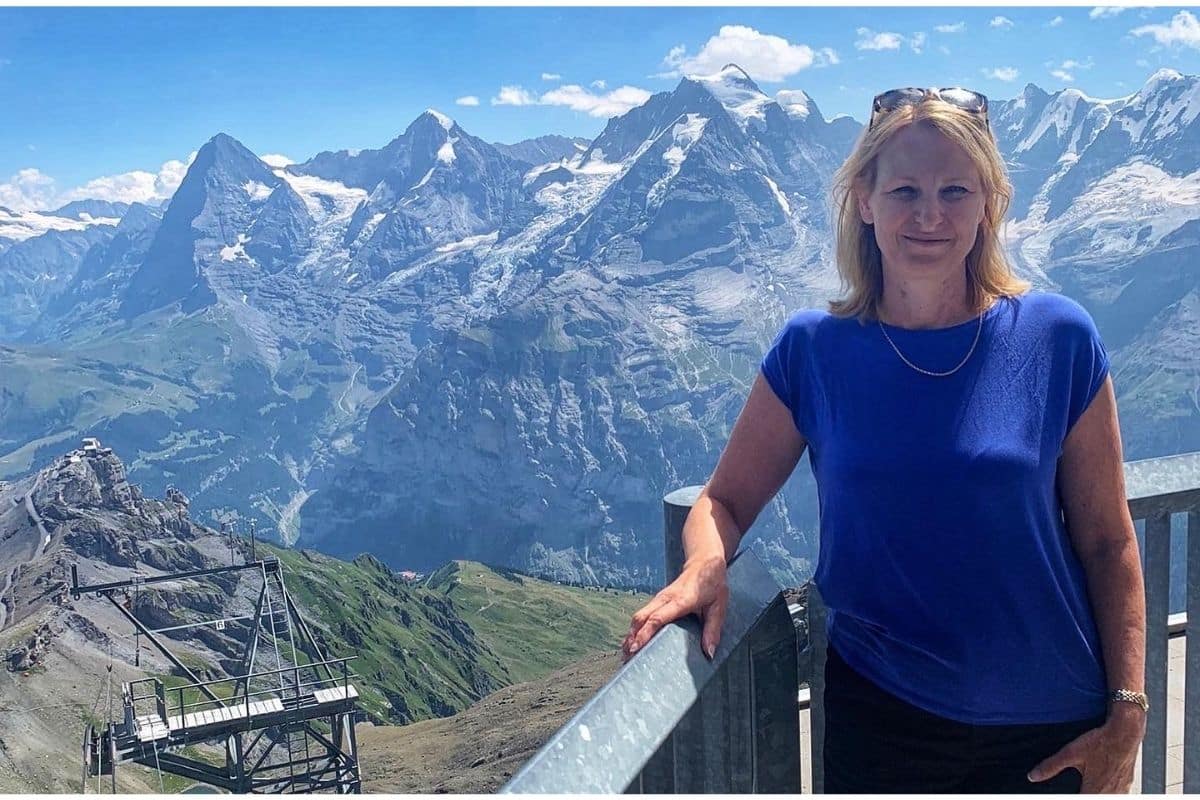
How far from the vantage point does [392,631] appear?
193250 mm

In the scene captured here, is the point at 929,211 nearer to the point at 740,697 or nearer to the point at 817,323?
the point at 817,323

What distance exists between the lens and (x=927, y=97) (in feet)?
14.0

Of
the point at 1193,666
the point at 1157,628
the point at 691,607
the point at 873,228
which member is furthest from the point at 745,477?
the point at 1193,666

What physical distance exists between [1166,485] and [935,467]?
1.74m

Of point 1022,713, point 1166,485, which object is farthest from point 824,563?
point 1166,485

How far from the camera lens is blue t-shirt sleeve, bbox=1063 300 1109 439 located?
160 inches

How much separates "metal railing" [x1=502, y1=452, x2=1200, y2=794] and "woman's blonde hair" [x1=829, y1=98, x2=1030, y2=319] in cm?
124

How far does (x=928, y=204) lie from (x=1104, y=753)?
2.35m

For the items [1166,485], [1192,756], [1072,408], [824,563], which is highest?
[1072,408]

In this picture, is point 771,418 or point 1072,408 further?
point 771,418

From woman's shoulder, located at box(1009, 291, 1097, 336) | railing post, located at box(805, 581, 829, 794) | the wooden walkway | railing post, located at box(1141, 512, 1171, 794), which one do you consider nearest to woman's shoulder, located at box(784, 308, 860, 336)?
woman's shoulder, located at box(1009, 291, 1097, 336)

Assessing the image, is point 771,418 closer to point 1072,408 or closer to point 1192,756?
point 1072,408

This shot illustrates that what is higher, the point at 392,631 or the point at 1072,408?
the point at 1072,408

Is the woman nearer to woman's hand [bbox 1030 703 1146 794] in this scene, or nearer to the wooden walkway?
woman's hand [bbox 1030 703 1146 794]
